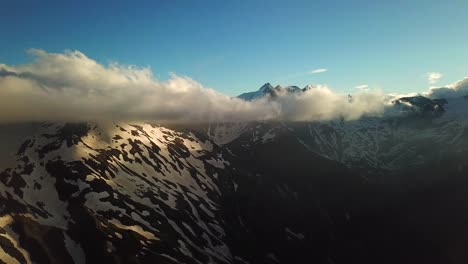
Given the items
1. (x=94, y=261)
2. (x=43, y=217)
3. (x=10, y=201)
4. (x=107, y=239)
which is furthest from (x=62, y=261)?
(x=10, y=201)

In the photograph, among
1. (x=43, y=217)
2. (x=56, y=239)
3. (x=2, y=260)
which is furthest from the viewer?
(x=43, y=217)

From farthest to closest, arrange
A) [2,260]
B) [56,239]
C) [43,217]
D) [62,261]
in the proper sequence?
[43,217] < [56,239] < [62,261] < [2,260]

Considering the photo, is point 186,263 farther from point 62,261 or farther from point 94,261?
point 62,261

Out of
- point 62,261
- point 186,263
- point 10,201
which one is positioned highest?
point 10,201

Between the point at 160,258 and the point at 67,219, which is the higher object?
the point at 67,219

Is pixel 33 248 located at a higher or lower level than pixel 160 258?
higher

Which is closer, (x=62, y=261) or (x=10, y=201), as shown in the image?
(x=62, y=261)

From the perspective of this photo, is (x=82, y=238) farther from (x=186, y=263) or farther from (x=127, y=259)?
(x=186, y=263)

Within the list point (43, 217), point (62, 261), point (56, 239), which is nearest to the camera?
point (62, 261)

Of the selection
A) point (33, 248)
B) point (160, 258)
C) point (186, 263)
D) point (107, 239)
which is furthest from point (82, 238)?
point (186, 263)
